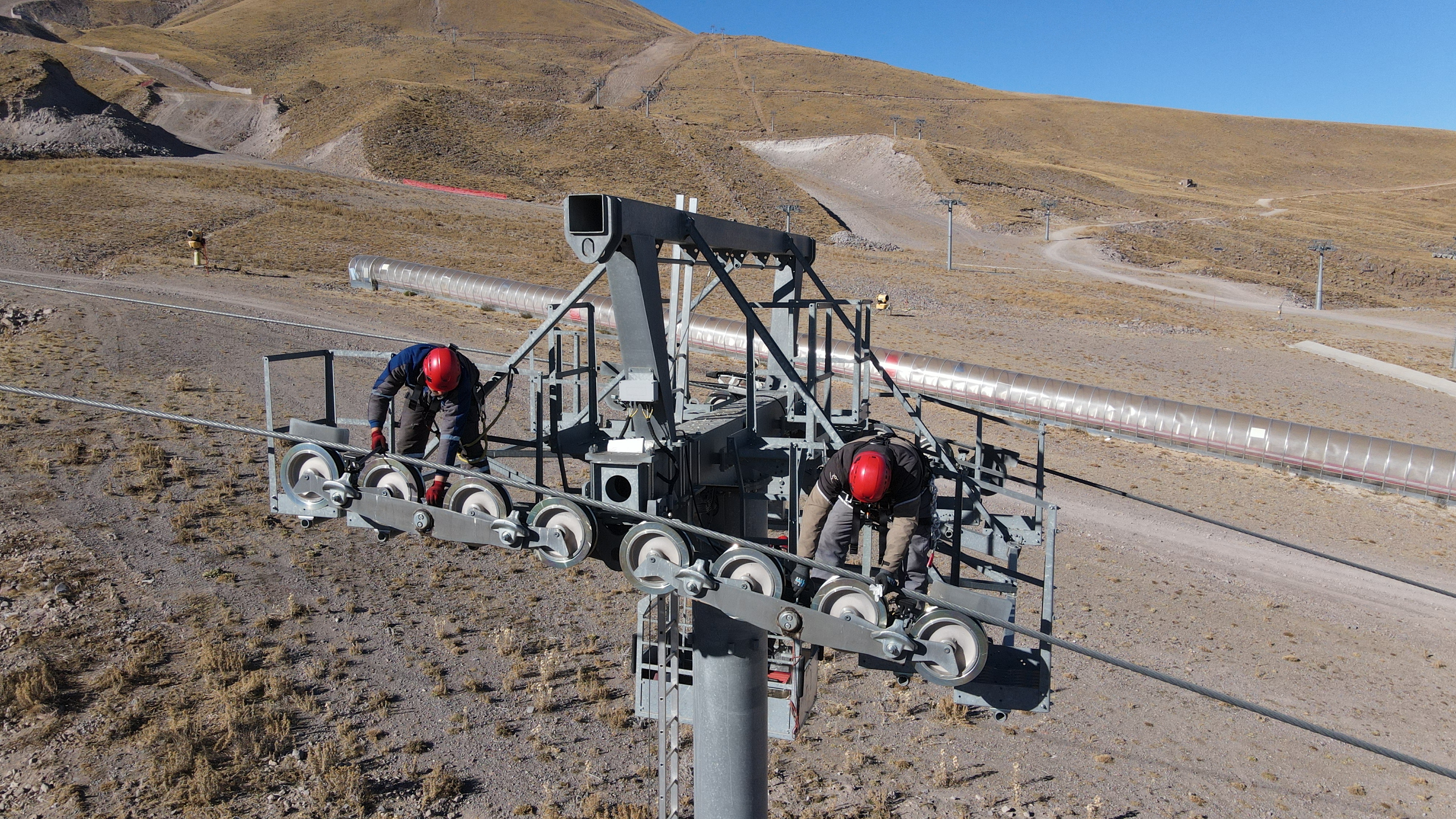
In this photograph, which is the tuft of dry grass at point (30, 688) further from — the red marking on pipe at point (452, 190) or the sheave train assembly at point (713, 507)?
the red marking on pipe at point (452, 190)

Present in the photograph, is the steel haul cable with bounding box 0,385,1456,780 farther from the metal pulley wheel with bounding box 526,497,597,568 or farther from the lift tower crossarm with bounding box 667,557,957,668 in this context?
the lift tower crossarm with bounding box 667,557,957,668

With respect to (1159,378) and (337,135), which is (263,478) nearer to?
(1159,378)

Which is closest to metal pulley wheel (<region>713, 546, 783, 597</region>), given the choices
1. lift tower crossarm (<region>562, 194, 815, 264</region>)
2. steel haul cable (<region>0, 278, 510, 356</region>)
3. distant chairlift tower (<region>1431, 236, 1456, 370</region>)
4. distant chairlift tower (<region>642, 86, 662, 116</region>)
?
lift tower crossarm (<region>562, 194, 815, 264</region>)

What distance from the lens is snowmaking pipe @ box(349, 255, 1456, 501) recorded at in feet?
75.1

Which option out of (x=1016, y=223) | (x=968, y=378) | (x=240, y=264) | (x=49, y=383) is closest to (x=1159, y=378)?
(x=968, y=378)

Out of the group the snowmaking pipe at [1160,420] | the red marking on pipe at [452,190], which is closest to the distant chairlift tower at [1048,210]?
the red marking on pipe at [452,190]

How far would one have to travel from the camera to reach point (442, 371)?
7.95 m

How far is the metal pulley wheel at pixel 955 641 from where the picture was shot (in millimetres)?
6305

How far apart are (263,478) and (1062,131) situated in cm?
16110

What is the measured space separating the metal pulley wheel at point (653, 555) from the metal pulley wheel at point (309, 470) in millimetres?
2677

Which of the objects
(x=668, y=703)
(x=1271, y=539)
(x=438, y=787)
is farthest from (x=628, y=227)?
(x=438, y=787)

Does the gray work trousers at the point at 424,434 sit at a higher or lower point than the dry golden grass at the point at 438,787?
higher

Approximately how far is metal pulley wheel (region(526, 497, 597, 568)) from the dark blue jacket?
1.47 metres

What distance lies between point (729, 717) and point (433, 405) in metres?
4.13
